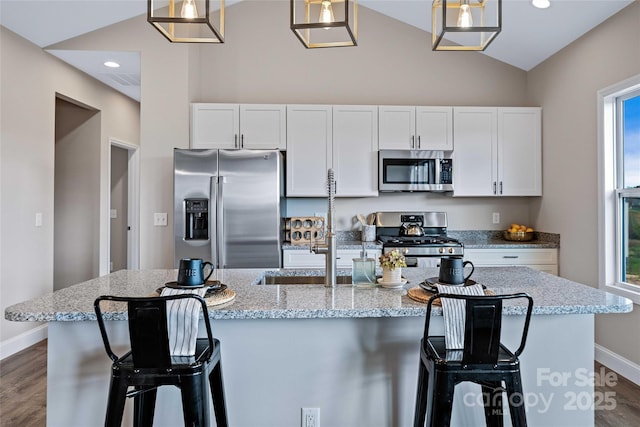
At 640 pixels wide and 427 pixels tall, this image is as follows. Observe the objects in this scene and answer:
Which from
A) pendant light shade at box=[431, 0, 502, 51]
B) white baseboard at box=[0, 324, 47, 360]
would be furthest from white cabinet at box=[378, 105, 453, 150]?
white baseboard at box=[0, 324, 47, 360]

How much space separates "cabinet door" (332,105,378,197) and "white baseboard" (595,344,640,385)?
226 cm

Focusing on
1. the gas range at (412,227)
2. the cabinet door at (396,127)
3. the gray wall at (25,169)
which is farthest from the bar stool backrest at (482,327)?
the gray wall at (25,169)

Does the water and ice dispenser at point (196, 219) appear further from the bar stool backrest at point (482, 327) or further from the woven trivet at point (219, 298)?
the bar stool backrest at point (482, 327)

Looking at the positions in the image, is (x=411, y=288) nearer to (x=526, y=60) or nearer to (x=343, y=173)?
(x=343, y=173)

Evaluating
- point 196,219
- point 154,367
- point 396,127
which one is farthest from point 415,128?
point 154,367

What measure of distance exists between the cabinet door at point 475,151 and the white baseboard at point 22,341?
409cm

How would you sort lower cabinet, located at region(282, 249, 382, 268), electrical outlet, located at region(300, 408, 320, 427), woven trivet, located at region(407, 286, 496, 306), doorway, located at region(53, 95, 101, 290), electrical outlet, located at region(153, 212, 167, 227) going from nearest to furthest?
woven trivet, located at region(407, 286, 496, 306)
electrical outlet, located at region(300, 408, 320, 427)
lower cabinet, located at region(282, 249, 382, 268)
electrical outlet, located at region(153, 212, 167, 227)
doorway, located at region(53, 95, 101, 290)

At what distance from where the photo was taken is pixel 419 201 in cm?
434

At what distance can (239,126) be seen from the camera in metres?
3.89

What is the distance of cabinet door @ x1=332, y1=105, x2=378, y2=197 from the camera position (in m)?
3.94

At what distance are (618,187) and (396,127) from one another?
189cm

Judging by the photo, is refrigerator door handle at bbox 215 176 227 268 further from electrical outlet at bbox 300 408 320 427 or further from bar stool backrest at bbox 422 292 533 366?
bar stool backrest at bbox 422 292 533 366

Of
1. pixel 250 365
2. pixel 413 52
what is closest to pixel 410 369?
pixel 250 365

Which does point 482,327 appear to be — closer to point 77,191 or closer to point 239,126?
point 239,126
